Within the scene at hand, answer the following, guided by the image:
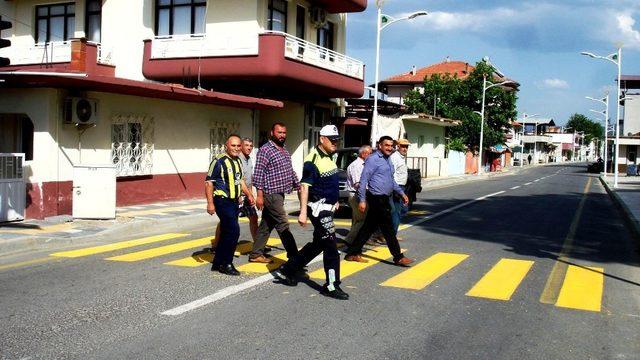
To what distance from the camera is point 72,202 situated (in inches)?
555

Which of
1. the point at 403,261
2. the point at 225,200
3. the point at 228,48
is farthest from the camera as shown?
the point at 228,48

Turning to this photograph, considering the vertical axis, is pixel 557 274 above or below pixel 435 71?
below

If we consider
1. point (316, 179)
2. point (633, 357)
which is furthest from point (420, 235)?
point (633, 357)

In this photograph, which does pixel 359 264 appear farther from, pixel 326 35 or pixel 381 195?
pixel 326 35

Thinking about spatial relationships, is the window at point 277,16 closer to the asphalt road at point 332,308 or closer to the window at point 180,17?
the window at point 180,17

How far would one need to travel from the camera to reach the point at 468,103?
54.6m

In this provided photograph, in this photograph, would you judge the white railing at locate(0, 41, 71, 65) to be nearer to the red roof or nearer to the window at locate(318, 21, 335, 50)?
the window at locate(318, 21, 335, 50)

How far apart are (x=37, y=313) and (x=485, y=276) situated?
553 cm

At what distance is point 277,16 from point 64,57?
8141 millimetres

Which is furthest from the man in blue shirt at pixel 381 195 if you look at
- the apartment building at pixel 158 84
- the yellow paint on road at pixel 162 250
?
the apartment building at pixel 158 84

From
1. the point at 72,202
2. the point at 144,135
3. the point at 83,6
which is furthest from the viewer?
the point at 83,6

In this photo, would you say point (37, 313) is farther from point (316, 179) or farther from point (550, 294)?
point (550, 294)

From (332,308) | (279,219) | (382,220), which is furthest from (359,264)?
(332,308)

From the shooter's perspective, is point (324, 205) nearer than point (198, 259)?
Yes
